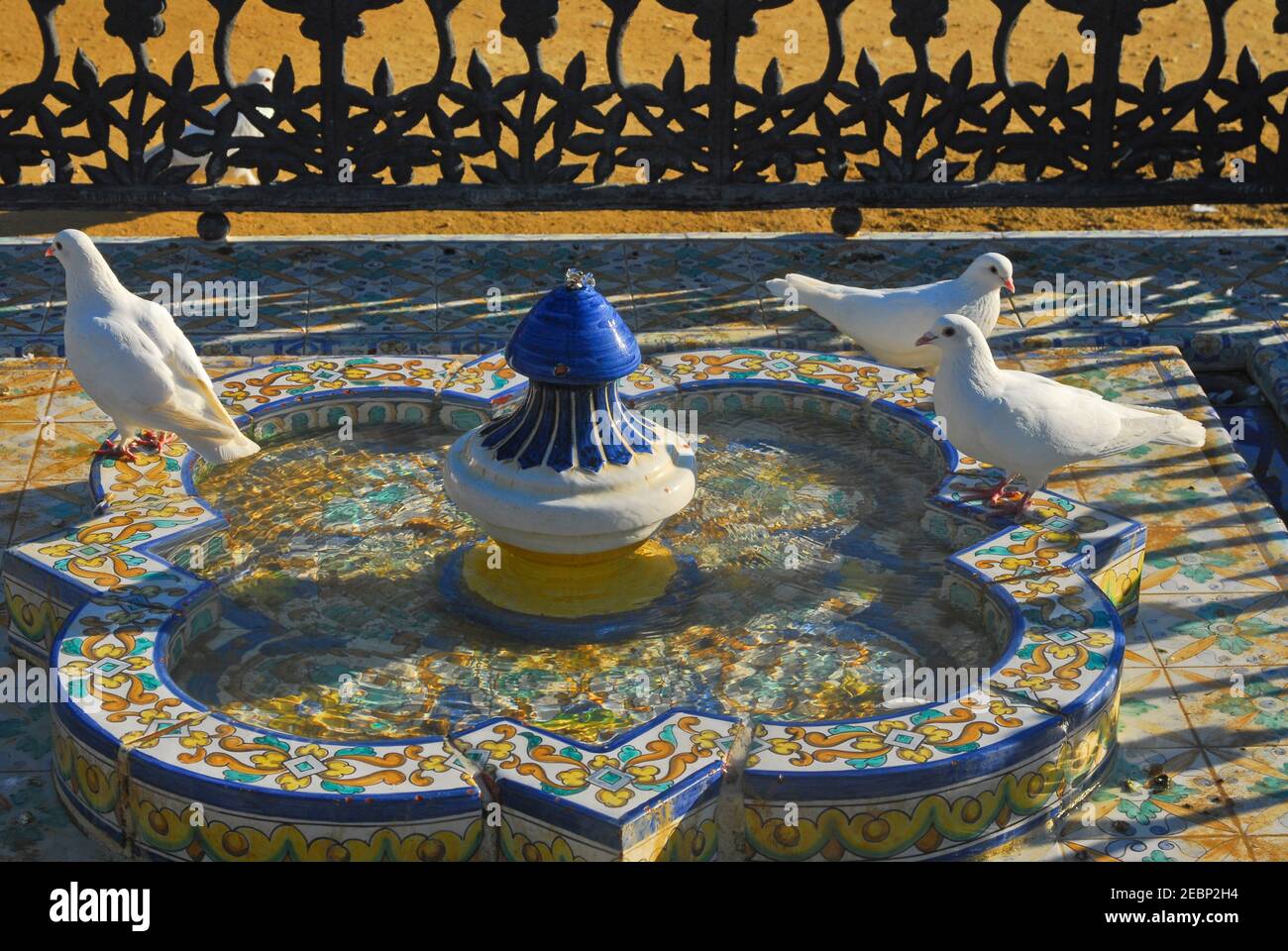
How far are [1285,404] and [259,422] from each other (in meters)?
5.30

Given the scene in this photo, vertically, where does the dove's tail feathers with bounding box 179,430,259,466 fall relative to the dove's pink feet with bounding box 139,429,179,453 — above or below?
above

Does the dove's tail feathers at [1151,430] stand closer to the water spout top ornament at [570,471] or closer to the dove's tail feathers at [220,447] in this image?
the water spout top ornament at [570,471]

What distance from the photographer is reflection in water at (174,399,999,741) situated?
7.73 metres

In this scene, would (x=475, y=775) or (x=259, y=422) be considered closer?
(x=475, y=775)

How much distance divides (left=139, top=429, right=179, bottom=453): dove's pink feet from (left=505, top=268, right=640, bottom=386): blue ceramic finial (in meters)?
1.94

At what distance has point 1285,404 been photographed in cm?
1091

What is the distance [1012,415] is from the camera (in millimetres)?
8469

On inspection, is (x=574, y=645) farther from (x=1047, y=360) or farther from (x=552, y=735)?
(x=1047, y=360)

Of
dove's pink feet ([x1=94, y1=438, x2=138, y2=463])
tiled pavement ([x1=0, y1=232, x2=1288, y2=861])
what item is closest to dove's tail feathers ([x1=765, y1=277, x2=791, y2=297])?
tiled pavement ([x1=0, y1=232, x2=1288, y2=861])

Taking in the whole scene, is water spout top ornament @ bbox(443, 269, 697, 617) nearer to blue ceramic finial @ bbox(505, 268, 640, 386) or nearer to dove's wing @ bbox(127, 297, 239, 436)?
blue ceramic finial @ bbox(505, 268, 640, 386)

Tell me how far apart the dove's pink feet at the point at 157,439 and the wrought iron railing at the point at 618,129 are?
357 centimetres

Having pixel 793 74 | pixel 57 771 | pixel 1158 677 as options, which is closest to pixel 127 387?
pixel 57 771

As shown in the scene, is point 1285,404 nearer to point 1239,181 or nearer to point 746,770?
point 1239,181

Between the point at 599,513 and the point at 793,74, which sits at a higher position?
the point at 793,74
